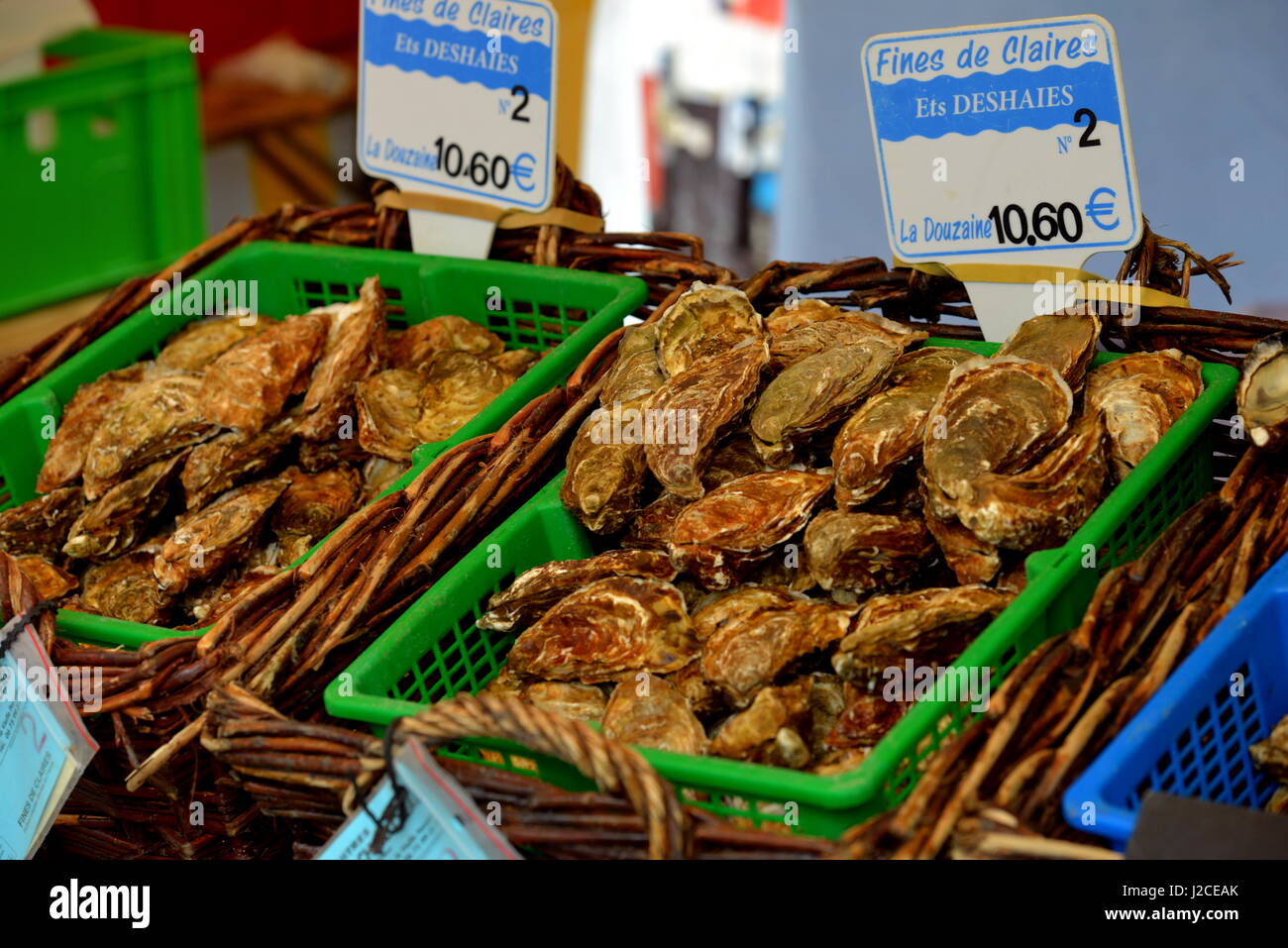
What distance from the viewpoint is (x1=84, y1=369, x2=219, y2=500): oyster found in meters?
1.70

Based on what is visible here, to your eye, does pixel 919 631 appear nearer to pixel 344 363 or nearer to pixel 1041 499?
pixel 1041 499

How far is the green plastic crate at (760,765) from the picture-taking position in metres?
1.04

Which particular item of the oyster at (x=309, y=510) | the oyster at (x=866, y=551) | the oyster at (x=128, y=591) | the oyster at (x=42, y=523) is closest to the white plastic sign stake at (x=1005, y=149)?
the oyster at (x=866, y=551)

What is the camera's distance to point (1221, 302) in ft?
7.97

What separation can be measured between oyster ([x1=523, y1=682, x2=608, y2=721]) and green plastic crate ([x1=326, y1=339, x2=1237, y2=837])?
7cm

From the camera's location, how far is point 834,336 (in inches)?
61.4

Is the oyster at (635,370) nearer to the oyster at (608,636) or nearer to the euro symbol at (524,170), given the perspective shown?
the oyster at (608,636)

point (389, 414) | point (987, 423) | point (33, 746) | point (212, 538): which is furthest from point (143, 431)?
point (987, 423)

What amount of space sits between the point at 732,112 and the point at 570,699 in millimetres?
3031

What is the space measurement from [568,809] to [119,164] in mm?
2879

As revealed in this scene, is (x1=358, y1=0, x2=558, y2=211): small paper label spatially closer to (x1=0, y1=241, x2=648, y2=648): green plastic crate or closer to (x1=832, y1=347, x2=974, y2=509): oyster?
(x1=0, y1=241, x2=648, y2=648): green plastic crate

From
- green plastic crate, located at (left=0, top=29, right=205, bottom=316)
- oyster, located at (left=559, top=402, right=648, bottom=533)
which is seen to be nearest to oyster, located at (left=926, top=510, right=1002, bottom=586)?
oyster, located at (left=559, top=402, right=648, bottom=533)

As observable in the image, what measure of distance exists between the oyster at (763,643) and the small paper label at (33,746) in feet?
1.94
